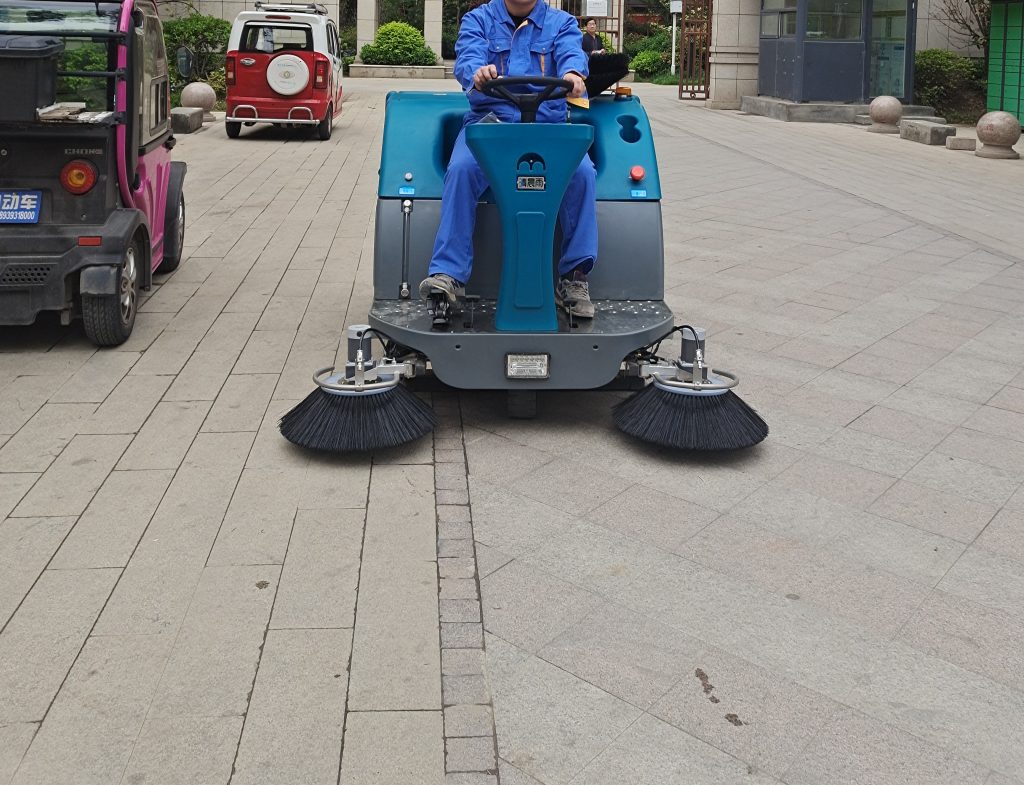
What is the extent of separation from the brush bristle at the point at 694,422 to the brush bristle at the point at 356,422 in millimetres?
849

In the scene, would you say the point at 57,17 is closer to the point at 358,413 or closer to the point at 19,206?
the point at 19,206

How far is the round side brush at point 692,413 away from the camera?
197 inches

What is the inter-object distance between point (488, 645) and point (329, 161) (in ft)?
42.4

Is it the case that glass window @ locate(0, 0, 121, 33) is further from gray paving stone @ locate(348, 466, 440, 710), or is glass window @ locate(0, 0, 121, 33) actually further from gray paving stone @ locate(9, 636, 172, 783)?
gray paving stone @ locate(9, 636, 172, 783)

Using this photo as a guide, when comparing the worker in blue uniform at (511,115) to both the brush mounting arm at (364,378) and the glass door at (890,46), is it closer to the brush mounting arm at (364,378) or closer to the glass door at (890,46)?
the brush mounting arm at (364,378)

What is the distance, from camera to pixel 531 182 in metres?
5.15

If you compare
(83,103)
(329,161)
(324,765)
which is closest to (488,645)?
(324,765)

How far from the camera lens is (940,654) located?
3.55 meters

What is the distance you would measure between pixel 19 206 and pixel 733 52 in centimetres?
2187

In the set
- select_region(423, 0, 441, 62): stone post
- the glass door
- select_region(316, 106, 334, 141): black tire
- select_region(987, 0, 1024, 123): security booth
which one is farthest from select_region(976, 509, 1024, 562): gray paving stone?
select_region(423, 0, 441, 62): stone post

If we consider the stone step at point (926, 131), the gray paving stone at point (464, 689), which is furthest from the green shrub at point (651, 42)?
the gray paving stone at point (464, 689)

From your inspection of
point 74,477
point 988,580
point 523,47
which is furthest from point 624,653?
point 523,47

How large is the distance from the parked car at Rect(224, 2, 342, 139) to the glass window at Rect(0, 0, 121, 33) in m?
11.1

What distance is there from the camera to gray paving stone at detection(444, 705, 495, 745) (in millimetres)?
3082
